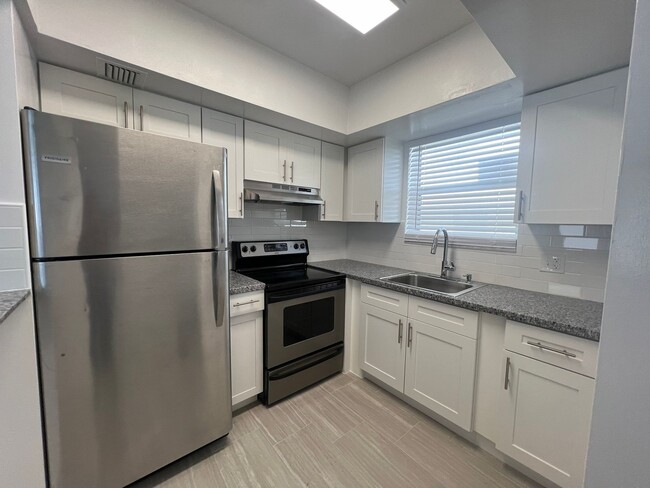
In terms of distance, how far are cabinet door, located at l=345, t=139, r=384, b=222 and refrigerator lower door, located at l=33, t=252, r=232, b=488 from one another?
5.07ft

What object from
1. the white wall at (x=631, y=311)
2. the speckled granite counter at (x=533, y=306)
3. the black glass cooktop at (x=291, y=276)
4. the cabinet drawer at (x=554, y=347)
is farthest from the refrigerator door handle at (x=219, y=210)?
the cabinet drawer at (x=554, y=347)

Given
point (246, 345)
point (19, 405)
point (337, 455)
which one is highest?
point (19, 405)

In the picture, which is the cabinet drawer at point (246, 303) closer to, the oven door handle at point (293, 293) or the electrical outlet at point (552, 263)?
the oven door handle at point (293, 293)

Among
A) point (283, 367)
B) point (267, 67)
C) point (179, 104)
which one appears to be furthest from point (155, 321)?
point (267, 67)

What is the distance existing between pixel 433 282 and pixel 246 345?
1574 mm

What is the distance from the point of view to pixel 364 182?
2.60m

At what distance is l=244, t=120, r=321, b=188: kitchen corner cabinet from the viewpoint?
2.07 metres

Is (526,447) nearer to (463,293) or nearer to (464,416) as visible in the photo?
(464,416)

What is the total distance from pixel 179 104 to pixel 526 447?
2812mm

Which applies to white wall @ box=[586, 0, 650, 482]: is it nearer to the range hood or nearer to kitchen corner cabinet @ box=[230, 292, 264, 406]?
kitchen corner cabinet @ box=[230, 292, 264, 406]

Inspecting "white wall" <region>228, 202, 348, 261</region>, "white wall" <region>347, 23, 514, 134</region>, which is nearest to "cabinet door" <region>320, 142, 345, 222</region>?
"white wall" <region>228, 202, 348, 261</region>

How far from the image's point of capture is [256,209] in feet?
8.00

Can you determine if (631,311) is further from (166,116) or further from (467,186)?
(166,116)

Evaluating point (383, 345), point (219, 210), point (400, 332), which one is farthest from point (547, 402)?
point (219, 210)
